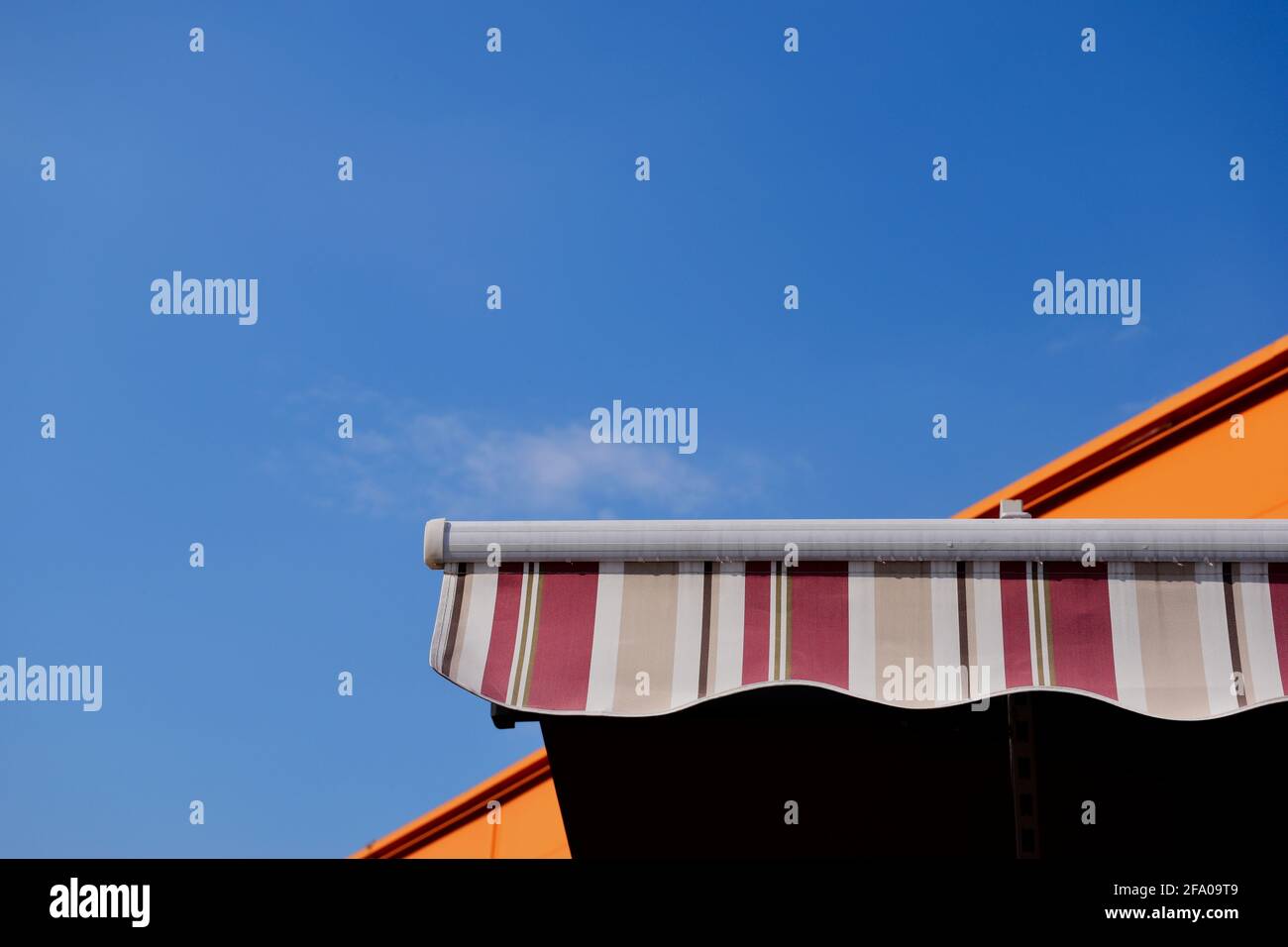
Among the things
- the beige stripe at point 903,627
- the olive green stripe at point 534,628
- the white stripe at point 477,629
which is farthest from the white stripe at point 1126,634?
the white stripe at point 477,629

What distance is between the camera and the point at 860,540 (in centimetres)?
326

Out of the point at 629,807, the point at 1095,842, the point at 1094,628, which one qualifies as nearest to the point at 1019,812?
the point at 1095,842

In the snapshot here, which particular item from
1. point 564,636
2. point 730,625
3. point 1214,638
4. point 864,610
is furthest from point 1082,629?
point 564,636

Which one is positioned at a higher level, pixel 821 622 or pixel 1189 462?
pixel 1189 462

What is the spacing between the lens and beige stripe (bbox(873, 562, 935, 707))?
309 centimetres

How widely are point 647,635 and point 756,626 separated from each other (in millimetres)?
302

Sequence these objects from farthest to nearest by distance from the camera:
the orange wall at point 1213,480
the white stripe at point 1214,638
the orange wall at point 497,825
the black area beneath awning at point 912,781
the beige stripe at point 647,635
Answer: the orange wall at point 497,825 → the orange wall at point 1213,480 → the black area beneath awning at point 912,781 → the beige stripe at point 647,635 → the white stripe at point 1214,638

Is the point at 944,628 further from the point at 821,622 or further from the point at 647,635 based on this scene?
the point at 647,635

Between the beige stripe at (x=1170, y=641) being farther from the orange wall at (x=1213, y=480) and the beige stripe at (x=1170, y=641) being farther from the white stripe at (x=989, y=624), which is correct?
the orange wall at (x=1213, y=480)

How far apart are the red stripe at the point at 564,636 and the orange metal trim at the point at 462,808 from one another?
4.10 m

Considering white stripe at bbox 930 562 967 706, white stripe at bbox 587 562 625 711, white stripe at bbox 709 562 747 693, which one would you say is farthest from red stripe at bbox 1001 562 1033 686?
white stripe at bbox 587 562 625 711

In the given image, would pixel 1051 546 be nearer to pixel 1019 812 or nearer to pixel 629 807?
pixel 1019 812

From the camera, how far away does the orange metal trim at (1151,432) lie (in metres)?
5.48
